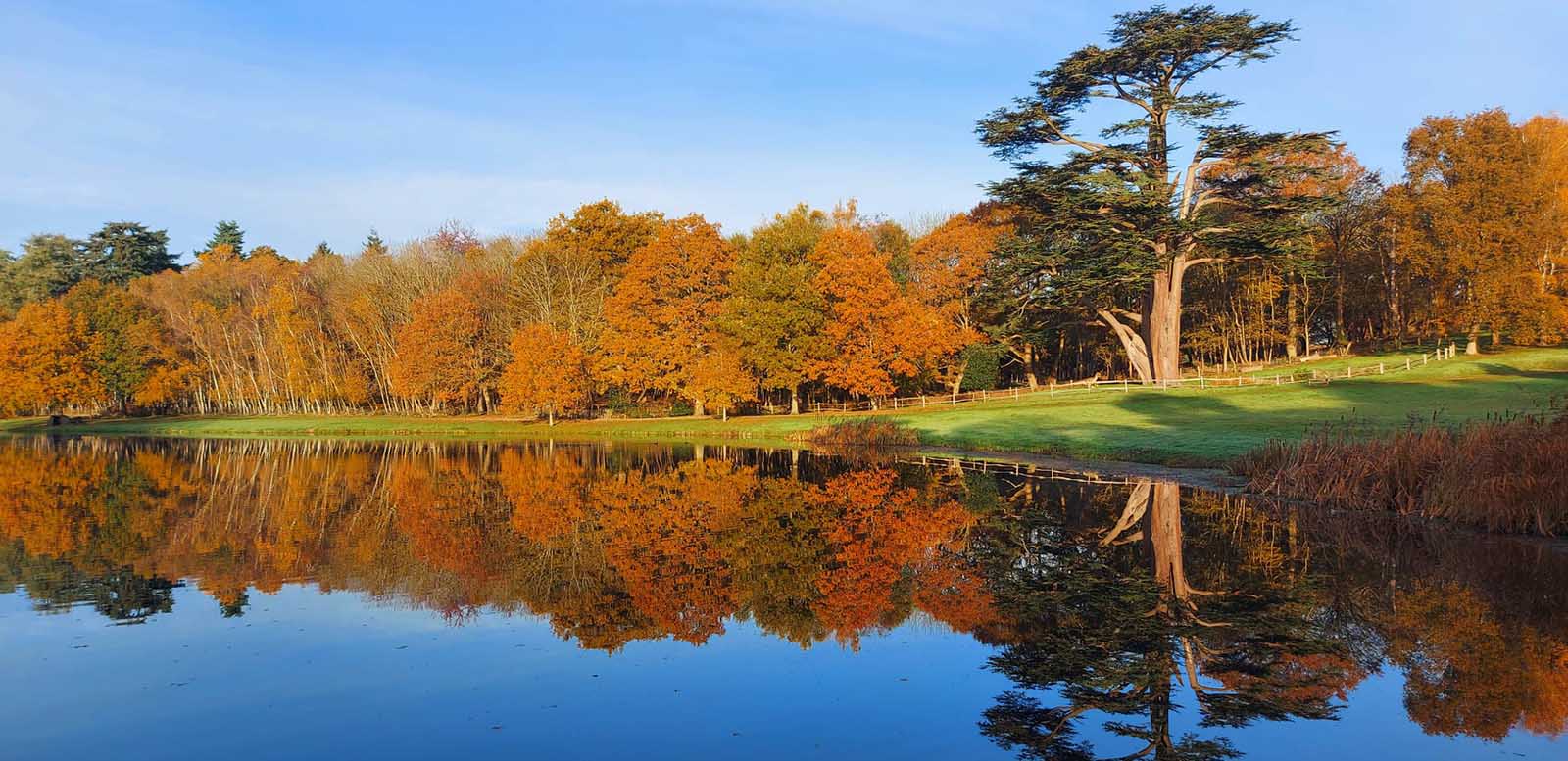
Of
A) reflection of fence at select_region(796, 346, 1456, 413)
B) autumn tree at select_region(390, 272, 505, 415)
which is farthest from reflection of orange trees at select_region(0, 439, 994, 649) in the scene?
autumn tree at select_region(390, 272, 505, 415)

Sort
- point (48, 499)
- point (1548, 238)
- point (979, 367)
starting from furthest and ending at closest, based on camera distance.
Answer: point (979, 367) < point (1548, 238) < point (48, 499)

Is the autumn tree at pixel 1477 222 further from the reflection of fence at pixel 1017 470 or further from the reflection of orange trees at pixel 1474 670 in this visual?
the reflection of orange trees at pixel 1474 670

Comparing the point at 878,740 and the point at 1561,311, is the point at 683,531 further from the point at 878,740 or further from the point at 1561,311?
the point at 1561,311

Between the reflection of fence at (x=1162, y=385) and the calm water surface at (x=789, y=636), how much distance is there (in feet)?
98.6

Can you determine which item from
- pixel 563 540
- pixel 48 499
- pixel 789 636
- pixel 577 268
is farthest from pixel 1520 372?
pixel 48 499

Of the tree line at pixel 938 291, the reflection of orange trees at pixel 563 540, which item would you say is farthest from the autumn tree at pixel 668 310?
the reflection of orange trees at pixel 563 540

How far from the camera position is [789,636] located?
1077 centimetres

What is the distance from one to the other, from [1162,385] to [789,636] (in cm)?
4130

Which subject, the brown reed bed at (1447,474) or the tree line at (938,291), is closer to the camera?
the brown reed bed at (1447,474)

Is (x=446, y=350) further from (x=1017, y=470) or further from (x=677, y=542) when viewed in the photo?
(x=677, y=542)

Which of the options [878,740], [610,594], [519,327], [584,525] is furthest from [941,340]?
[878,740]

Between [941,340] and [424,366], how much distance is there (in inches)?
1310

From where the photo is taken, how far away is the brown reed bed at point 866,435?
38406 mm

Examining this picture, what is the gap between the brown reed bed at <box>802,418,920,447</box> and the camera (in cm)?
3841
